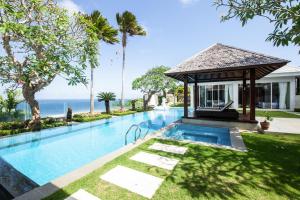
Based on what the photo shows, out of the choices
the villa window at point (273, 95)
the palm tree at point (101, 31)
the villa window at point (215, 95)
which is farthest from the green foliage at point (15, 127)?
the villa window at point (273, 95)

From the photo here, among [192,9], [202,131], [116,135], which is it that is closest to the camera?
[202,131]

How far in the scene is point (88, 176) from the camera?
4.44m

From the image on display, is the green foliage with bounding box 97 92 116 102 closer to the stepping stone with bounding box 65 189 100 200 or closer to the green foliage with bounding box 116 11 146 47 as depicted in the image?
the green foliage with bounding box 116 11 146 47

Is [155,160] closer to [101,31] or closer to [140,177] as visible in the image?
[140,177]

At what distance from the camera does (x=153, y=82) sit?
2667cm

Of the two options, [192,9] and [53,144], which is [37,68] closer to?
[53,144]

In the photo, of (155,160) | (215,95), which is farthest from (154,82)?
(155,160)

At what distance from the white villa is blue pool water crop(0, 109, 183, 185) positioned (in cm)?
1666

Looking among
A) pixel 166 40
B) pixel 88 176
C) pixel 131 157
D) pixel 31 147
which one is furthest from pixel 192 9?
pixel 31 147

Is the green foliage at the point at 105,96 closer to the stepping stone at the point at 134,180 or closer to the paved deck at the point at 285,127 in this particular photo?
the stepping stone at the point at 134,180

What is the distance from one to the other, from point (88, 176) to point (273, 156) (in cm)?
628

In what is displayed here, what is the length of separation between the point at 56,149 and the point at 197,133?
849cm

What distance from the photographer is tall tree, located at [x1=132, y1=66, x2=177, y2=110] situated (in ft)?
87.2

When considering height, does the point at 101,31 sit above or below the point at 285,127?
above
